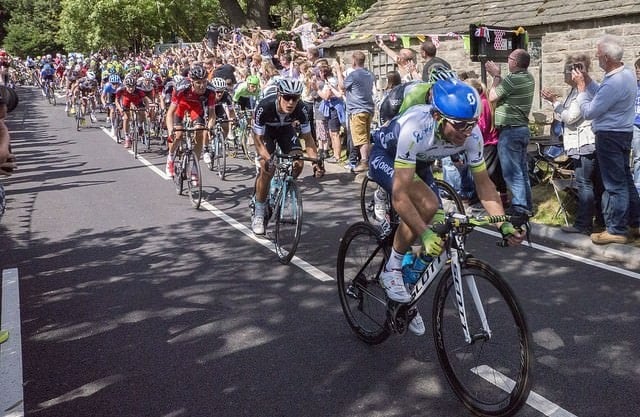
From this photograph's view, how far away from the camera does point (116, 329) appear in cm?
551

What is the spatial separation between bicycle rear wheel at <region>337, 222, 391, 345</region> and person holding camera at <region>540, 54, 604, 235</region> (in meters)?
3.87

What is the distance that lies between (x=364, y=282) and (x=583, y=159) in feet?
13.6

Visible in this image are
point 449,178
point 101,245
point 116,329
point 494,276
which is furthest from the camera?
point 449,178

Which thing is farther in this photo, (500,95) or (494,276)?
(500,95)

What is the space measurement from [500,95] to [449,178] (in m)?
1.62

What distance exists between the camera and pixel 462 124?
12.7ft

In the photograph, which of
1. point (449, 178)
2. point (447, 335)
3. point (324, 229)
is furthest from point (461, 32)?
point (447, 335)

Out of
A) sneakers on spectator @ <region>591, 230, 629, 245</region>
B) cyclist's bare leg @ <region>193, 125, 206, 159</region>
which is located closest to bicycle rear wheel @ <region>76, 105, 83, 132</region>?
cyclist's bare leg @ <region>193, 125, 206, 159</region>

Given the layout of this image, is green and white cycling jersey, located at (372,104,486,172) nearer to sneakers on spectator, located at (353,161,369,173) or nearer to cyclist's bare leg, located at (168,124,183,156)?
cyclist's bare leg, located at (168,124,183,156)

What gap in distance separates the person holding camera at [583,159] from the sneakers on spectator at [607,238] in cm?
44

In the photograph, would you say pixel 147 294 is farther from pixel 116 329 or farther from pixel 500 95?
pixel 500 95

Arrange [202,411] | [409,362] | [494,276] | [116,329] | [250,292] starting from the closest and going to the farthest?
1. [494,276]
2. [202,411]
3. [409,362]
4. [116,329]
5. [250,292]

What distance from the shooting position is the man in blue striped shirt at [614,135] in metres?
6.99

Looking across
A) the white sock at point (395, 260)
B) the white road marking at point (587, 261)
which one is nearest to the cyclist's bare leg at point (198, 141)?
the white road marking at point (587, 261)
